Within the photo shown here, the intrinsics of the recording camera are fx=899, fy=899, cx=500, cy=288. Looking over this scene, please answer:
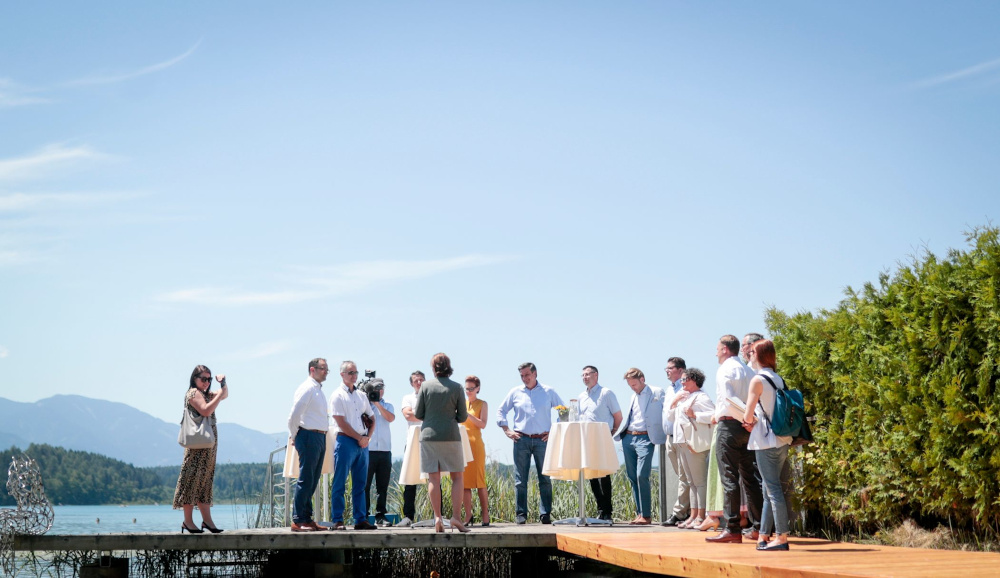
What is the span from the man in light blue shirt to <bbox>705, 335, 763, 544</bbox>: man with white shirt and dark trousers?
3716 millimetres

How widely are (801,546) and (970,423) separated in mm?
1691

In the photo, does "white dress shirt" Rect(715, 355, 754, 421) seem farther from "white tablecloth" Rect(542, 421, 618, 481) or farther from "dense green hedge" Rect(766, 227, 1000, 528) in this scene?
"white tablecloth" Rect(542, 421, 618, 481)

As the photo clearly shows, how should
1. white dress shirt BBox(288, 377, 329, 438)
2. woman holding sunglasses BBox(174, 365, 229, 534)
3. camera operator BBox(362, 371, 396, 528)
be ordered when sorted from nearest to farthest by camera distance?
woman holding sunglasses BBox(174, 365, 229, 534) → white dress shirt BBox(288, 377, 329, 438) → camera operator BBox(362, 371, 396, 528)

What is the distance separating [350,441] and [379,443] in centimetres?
101

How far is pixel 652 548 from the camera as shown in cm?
636

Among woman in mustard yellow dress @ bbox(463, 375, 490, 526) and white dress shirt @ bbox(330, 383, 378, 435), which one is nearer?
white dress shirt @ bbox(330, 383, 378, 435)

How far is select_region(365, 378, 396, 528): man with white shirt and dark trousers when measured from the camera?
10.0 metres

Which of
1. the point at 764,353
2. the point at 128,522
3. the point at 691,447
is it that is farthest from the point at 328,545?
the point at 128,522

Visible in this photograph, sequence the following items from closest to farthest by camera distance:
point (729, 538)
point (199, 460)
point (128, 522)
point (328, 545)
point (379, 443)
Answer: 1. point (729, 538)
2. point (199, 460)
3. point (328, 545)
4. point (379, 443)
5. point (128, 522)

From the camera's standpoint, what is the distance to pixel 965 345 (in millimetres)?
7004

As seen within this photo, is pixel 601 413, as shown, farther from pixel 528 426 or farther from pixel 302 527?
pixel 302 527

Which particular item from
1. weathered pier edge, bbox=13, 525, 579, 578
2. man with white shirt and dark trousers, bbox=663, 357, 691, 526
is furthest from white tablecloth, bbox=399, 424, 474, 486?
man with white shirt and dark trousers, bbox=663, 357, 691, 526

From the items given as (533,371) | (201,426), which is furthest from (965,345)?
(201,426)

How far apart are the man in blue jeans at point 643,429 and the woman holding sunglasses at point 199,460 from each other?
453 centimetres
